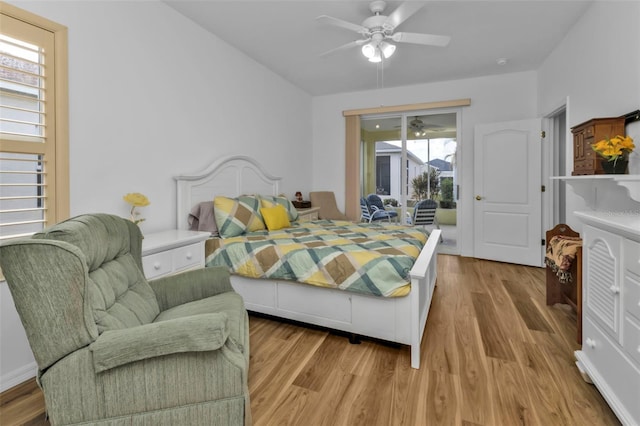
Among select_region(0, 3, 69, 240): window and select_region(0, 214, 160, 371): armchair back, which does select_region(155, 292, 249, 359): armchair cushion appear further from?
select_region(0, 3, 69, 240): window

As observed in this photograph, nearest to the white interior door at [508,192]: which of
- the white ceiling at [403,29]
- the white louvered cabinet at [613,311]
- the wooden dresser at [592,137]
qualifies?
the white ceiling at [403,29]

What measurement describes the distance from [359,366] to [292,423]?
0.59m

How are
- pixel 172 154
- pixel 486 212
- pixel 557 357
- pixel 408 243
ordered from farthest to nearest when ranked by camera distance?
pixel 486 212
pixel 172 154
pixel 408 243
pixel 557 357

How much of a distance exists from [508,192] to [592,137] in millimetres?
2098

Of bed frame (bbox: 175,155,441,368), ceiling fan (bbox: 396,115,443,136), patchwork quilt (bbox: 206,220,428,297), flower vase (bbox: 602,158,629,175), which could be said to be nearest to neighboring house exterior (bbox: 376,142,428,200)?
ceiling fan (bbox: 396,115,443,136)

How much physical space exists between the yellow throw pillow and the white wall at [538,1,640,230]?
2.75 meters

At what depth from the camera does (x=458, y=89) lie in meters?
4.68

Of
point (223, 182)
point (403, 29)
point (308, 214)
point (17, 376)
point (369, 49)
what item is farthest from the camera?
point (308, 214)

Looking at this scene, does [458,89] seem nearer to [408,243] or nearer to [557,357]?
[408,243]

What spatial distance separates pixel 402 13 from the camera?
7.79 feet

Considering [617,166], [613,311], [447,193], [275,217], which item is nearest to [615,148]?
[617,166]

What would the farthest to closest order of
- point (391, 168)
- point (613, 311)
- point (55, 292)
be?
point (391, 168) < point (613, 311) < point (55, 292)

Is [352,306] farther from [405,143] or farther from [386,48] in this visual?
[405,143]

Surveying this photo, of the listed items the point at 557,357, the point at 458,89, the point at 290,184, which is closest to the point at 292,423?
the point at 557,357
